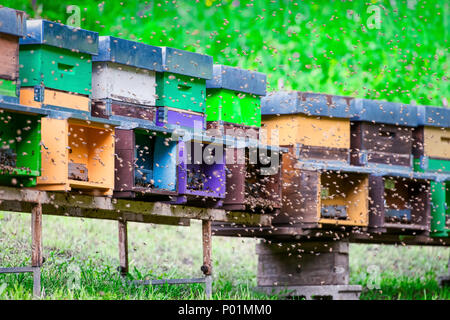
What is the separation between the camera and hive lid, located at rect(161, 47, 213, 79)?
10555 mm

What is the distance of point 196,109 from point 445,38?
13.3m

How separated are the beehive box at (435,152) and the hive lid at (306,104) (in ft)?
4.83

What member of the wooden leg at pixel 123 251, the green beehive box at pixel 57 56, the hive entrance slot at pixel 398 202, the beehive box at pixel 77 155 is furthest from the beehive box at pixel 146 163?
the hive entrance slot at pixel 398 202

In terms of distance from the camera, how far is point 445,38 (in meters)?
22.3

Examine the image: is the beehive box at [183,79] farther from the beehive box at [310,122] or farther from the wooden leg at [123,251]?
the wooden leg at [123,251]

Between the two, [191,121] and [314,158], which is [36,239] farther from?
[314,158]

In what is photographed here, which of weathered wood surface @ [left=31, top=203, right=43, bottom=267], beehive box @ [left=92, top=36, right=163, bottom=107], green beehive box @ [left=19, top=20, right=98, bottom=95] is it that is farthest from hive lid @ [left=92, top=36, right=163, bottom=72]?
weathered wood surface @ [left=31, top=203, right=43, bottom=267]

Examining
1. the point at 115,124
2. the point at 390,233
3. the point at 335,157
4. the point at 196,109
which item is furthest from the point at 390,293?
the point at 115,124

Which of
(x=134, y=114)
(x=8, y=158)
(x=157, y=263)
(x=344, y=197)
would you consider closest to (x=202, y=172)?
(x=134, y=114)

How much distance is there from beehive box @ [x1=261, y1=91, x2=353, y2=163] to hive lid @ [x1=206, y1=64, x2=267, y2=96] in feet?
2.32

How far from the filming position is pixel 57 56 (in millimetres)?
9344

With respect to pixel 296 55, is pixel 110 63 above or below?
below

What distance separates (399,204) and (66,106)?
6.44 metres

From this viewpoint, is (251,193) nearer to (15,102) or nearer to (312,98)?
(312,98)
